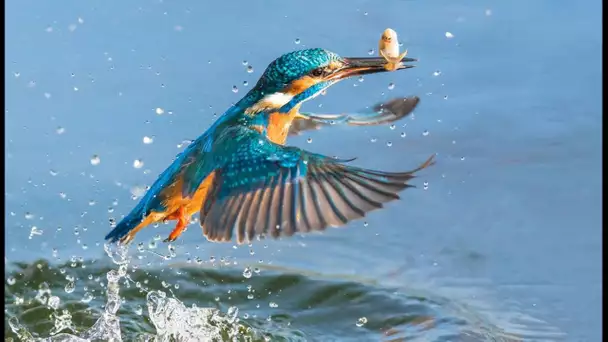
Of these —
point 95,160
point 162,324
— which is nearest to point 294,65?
point 162,324

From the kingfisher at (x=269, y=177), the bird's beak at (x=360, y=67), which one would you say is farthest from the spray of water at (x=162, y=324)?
the bird's beak at (x=360, y=67)

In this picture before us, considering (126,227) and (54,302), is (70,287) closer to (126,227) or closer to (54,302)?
(54,302)

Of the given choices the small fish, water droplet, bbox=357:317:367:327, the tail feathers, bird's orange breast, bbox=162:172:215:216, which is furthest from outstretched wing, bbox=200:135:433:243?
water droplet, bbox=357:317:367:327

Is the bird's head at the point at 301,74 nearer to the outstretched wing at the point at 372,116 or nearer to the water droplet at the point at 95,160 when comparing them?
the outstretched wing at the point at 372,116

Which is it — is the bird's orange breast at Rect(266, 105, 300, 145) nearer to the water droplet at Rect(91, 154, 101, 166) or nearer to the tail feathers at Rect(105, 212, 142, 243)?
the tail feathers at Rect(105, 212, 142, 243)

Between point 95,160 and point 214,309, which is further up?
point 95,160

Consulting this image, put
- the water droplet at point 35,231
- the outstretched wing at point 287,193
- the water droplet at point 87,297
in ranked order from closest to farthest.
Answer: the outstretched wing at point 287,193, the water droplet at point 87,297, the water droplet at point 35,231

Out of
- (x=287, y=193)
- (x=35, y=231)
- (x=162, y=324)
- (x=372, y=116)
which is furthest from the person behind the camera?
(x=35, y=231)

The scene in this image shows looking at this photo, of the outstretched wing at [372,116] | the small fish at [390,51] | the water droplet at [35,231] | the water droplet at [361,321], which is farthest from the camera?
the water droplet at [35,231]
